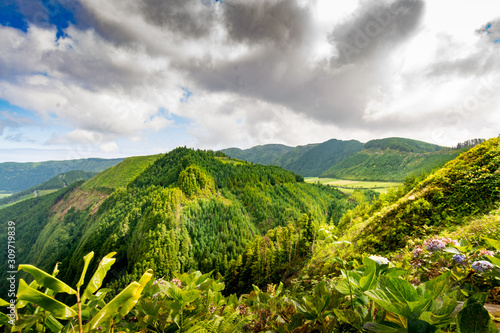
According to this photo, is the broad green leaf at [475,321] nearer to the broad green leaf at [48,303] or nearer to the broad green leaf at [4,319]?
the broad green leaf at [48,303]

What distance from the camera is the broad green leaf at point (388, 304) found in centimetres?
104

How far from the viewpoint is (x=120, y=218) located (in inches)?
3246

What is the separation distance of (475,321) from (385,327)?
0.40 m

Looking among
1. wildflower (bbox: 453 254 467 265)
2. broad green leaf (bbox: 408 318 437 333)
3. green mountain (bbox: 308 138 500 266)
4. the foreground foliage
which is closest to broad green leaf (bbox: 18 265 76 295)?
the foreground foliage

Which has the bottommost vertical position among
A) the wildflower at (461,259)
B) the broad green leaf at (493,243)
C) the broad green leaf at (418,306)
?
the wildflower at (461,259)

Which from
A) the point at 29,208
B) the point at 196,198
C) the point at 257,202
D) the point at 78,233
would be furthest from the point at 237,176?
the point at 29,208

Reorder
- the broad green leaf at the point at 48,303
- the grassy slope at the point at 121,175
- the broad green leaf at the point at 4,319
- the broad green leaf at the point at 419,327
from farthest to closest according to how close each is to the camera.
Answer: the grassy slope at the point at 121,175 → the broad green leaf at the point at 4,319 → the broad green leaf at the point at 48,303 → the broad green leaf at the point at 419,327

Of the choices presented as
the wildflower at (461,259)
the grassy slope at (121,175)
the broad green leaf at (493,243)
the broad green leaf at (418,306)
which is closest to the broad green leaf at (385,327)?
the broad green leaf at (418,306)

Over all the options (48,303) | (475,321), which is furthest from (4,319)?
(475,321)

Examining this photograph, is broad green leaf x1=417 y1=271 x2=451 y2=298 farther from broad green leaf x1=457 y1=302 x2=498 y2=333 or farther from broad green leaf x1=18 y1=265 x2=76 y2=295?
broad green leaf x1=18 y1=265 x2=76 y2=295

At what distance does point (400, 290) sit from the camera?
1096mm

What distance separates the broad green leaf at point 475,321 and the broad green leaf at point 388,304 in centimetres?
20

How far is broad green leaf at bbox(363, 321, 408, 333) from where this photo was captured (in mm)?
1034

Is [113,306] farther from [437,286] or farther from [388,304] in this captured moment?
[437,286]
